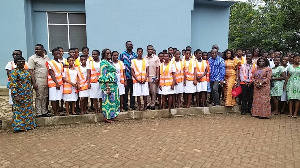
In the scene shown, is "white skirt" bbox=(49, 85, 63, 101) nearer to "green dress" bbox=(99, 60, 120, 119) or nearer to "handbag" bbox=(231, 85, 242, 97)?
"green dress" bbox=(99, 60, 120, 119)

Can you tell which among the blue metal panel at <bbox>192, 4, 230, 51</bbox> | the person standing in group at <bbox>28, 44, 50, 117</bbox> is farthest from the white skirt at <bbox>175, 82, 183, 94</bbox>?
the blue metal panel at <bbox>192, 4, 230, 51</bbox>

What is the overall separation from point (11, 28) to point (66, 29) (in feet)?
7.18

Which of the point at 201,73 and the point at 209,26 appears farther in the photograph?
the point at 209,26

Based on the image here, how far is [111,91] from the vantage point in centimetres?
604

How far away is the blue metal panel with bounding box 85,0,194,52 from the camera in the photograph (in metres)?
10.3

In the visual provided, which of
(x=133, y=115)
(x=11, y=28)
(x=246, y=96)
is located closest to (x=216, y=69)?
(x=246, y=96)

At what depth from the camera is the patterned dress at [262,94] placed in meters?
6.40

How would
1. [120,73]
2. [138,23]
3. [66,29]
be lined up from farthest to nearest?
1. [66,29]
2. [138,23]
3. [120,73]

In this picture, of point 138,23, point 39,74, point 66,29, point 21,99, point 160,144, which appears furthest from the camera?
point 66,29

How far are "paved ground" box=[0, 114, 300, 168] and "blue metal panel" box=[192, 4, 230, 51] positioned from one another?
6659 millimetres

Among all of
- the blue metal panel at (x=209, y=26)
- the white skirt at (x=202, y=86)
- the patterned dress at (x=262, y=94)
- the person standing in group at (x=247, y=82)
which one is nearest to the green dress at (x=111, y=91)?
the white skirt at (x=202, y=86)

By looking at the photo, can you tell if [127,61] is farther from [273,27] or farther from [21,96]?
[273,27]

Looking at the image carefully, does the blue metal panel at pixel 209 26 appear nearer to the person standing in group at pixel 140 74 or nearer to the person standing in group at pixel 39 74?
the person standing in group at pixel 140 74

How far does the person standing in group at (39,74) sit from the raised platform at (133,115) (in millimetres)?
403
